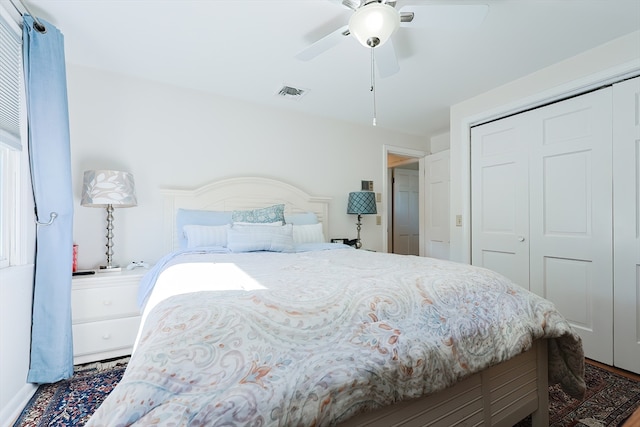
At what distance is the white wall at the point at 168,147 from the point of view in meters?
2.43

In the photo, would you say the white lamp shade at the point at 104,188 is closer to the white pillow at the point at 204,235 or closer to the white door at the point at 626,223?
the white pillow at the point at 204,235

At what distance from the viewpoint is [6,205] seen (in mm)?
1674

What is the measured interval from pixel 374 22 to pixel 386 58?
454 mm

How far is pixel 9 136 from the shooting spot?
1567 mm

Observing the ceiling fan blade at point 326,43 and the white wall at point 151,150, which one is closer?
the ceiling fan blade at point 326,43

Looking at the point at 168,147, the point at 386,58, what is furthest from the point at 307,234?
the point at 386,58

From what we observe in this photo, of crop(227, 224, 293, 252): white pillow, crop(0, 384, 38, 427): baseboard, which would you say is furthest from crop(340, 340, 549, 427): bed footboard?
crop(0, 384, 38, 427): baseboard

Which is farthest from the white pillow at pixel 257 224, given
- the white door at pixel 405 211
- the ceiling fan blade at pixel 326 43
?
the white door at pixel 405 211

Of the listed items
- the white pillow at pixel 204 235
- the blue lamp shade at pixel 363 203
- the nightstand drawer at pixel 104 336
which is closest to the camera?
the nightstand drawer at pixel 104 336

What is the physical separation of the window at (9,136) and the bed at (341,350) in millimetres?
1090

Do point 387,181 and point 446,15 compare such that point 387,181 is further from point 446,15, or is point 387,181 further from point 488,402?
point 488,402

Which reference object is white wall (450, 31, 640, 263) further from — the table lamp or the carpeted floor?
the table lamp

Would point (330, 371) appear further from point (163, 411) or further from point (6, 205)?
point (6, 205)

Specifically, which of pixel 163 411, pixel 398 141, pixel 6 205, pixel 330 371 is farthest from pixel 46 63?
pixel 398 141
